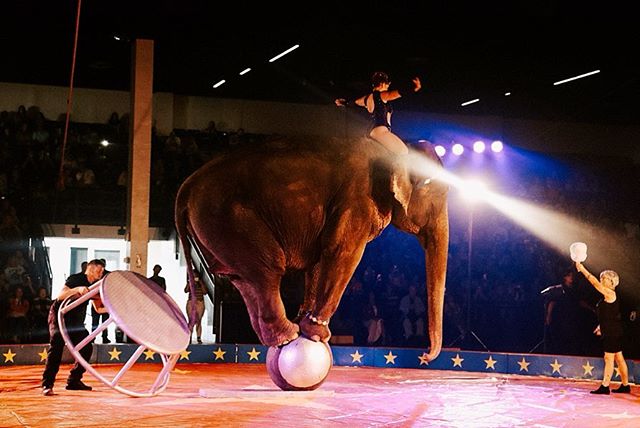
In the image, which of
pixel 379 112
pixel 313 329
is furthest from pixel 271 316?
pixel 379 112

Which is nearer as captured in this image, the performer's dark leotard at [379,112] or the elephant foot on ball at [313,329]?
the elephant foot on ball at [313,329]

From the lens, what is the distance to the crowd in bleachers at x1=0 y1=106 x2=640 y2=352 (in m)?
18.5

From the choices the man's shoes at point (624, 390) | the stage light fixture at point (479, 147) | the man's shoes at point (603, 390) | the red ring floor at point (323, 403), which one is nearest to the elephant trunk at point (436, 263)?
the red ring floor at point (323, 403)

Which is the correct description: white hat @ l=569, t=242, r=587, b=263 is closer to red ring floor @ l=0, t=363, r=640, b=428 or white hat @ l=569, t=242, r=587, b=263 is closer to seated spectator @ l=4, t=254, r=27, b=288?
red ring floor @ l=0, t=363, r=640, b=428

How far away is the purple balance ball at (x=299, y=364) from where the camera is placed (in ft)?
30.1

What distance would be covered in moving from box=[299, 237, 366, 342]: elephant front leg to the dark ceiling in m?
6.19

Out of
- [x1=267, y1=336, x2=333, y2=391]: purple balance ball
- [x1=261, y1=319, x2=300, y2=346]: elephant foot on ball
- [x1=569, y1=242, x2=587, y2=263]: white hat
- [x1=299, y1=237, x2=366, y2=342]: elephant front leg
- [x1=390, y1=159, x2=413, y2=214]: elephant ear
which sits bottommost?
[x1=267, y1=336, x2=333, y2=391]: purple balance ball

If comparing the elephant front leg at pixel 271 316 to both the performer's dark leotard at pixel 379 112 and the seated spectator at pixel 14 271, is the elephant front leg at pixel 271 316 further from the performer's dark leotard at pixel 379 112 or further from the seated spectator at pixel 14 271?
the seated spectator at pixel 14 271

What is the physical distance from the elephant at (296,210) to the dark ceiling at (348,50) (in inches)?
221

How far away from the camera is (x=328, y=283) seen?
912 centimetres

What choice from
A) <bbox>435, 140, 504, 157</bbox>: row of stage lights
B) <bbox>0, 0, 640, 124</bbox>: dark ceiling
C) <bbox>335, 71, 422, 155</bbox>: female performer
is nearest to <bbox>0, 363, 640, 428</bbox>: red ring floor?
<bbox>335, 71, 422, 155</bbox>: female performer

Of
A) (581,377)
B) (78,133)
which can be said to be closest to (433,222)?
(581,377)

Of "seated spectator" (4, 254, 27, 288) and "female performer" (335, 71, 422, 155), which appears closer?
"female performer" (335, 71, 422, 155)

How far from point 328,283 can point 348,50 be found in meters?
9.12
